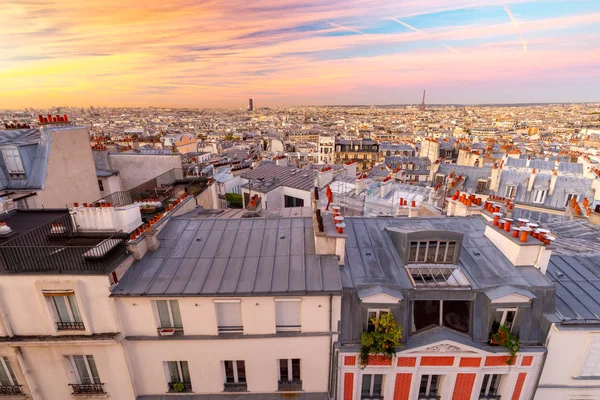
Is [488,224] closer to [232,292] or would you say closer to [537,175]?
[232,292]

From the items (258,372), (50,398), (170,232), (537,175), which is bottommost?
(50,398)

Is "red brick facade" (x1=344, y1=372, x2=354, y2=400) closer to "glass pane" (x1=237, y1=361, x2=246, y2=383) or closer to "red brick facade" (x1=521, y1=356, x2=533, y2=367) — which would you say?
"glass pane" (x1=237, y1=361, x2=246, y2=383)

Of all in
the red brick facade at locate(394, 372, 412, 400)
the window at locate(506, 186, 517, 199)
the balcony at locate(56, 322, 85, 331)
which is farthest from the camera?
the window at locate(506, 186, 517, 199)

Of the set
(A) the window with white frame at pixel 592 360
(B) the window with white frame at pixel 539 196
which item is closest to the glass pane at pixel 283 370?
(A) the window with white frame at pixel 592 360

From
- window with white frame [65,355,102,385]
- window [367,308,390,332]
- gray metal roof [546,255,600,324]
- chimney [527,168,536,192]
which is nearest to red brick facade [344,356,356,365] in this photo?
window [367,308,390,332]

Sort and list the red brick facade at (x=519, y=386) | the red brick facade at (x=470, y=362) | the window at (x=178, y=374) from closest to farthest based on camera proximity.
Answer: the red brick facade at (x=470, y=362) → the red brick facade at (x=519, y=386) → the window at (x=178, y=374)

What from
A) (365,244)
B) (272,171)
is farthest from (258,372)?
(272,171)

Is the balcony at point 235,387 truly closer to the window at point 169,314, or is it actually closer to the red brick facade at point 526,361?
the window at point 169,314
